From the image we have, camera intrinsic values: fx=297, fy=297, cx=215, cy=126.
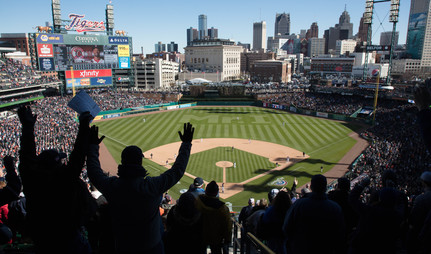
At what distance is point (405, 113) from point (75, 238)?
49924 millimetres

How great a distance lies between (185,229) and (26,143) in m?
A: 2.25

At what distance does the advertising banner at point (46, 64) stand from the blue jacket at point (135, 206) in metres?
60.2

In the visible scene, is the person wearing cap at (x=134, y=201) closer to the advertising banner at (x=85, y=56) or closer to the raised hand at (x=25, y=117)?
the raised hand at (x=25, y=117)

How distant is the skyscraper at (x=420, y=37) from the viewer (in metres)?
128

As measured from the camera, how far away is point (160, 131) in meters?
42.7

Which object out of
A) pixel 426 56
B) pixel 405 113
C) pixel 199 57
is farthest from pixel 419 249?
pixel 426 56

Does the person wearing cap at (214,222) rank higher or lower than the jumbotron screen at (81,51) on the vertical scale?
lower

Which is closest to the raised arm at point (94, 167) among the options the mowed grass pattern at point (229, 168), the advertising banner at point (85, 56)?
the mowed grass pattern at point (229, 168)

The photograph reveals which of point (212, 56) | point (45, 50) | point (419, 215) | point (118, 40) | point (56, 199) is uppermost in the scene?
point (118, 40)

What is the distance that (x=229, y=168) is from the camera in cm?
2786

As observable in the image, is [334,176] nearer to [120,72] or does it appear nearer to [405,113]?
[405,113]

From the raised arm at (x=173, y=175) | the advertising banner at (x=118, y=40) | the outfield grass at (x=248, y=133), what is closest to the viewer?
the raised arm at (x=173, y=175)

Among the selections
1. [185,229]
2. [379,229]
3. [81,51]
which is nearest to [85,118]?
[185,229]

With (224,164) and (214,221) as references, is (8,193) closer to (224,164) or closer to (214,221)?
(214,221)
